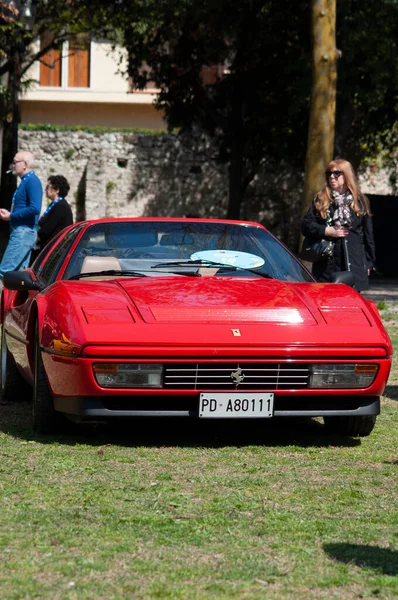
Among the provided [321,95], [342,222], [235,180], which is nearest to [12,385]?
[342,222]

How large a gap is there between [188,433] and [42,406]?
883 millimetres

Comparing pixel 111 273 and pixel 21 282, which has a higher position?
pixel 111 273

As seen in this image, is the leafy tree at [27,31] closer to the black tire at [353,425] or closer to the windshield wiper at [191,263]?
the windshield wiper at [191,263]

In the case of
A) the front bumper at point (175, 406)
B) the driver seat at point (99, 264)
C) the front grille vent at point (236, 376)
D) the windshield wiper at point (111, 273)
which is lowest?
the front bumper at point (175, 406)

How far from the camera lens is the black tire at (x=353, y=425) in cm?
683

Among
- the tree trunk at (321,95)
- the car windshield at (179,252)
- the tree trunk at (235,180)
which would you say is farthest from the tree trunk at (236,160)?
the car windshield at (179,252)

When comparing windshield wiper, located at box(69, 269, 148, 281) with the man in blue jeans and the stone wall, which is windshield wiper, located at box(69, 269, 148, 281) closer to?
the man in blue jeans

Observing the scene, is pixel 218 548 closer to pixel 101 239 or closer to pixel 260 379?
pixel 260 379

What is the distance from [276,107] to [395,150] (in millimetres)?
5013

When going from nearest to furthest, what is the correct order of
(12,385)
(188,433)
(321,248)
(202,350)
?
1. (202,350)
2. (188,433)
3. (12,385)
4. (321,248)

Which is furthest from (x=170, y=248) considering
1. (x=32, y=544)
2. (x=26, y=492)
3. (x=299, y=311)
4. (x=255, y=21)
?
(x=255, y=21)

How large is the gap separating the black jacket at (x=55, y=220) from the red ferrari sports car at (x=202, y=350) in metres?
5.94

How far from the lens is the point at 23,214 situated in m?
13.5

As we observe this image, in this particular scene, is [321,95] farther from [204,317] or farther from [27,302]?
[204,317]
